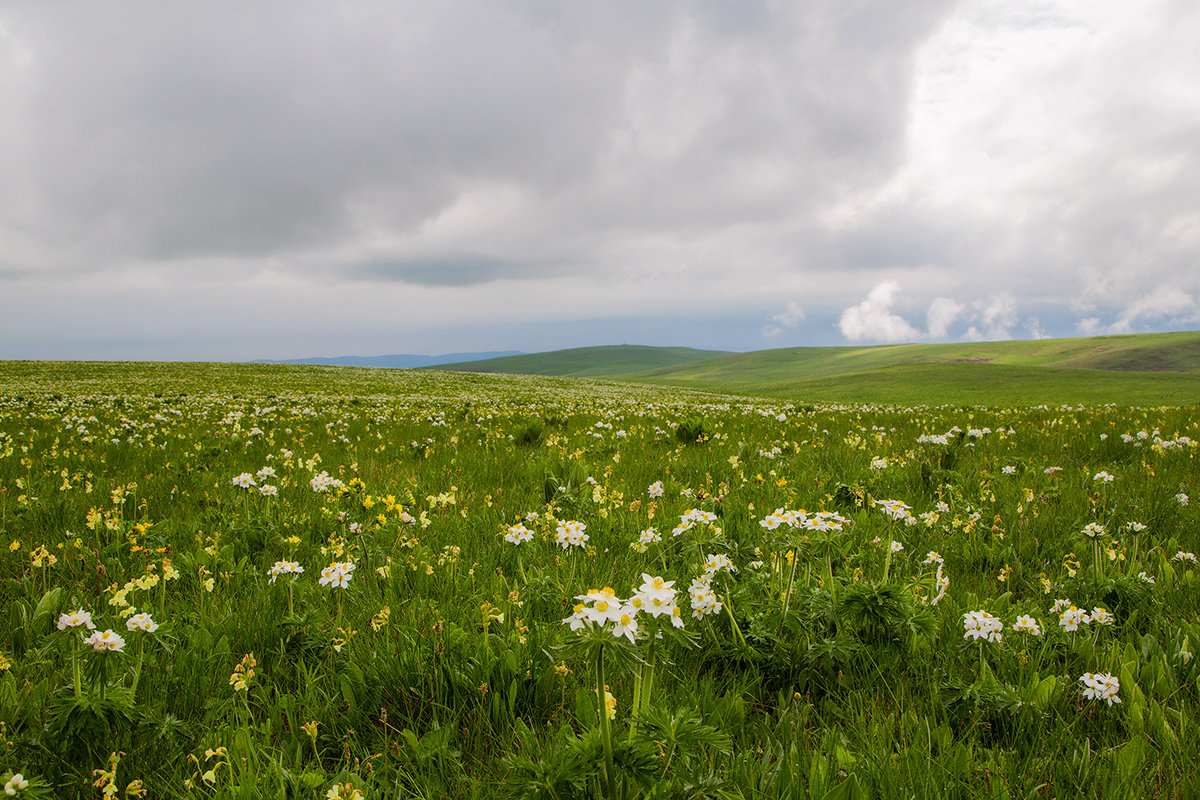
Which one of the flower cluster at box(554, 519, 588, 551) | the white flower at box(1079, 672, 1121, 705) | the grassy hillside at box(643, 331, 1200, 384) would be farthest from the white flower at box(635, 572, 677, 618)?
the grassy hillside at box(643, 331, 1200, 384)

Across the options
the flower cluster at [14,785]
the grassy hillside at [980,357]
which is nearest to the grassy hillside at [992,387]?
the grassy hillside at [980,357]

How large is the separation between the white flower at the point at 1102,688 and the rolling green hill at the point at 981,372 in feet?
169

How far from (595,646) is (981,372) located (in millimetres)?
96424

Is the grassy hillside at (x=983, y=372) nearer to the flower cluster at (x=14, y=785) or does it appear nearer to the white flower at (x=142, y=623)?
the white flower at (x=142, y=623)

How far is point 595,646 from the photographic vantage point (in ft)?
5.30

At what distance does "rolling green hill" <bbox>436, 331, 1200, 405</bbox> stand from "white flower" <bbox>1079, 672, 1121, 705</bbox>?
51399 millimetres

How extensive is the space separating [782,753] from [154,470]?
7.48 metres

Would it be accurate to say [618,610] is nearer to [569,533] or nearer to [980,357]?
[569,533]

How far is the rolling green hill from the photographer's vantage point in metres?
58.5

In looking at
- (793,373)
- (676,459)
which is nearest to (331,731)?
(676,459)

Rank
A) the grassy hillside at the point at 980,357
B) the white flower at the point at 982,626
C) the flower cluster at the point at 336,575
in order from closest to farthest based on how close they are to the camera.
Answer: the white flower at the point at 982,626 → the flower cluster at the point at 336,575 → the grassy hillside at the point at 980,357

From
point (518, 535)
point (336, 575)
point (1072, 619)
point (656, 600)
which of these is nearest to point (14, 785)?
point (336, 575)

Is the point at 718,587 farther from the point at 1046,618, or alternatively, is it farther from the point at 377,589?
the point at 377,589

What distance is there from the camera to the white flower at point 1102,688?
2.30 meters
